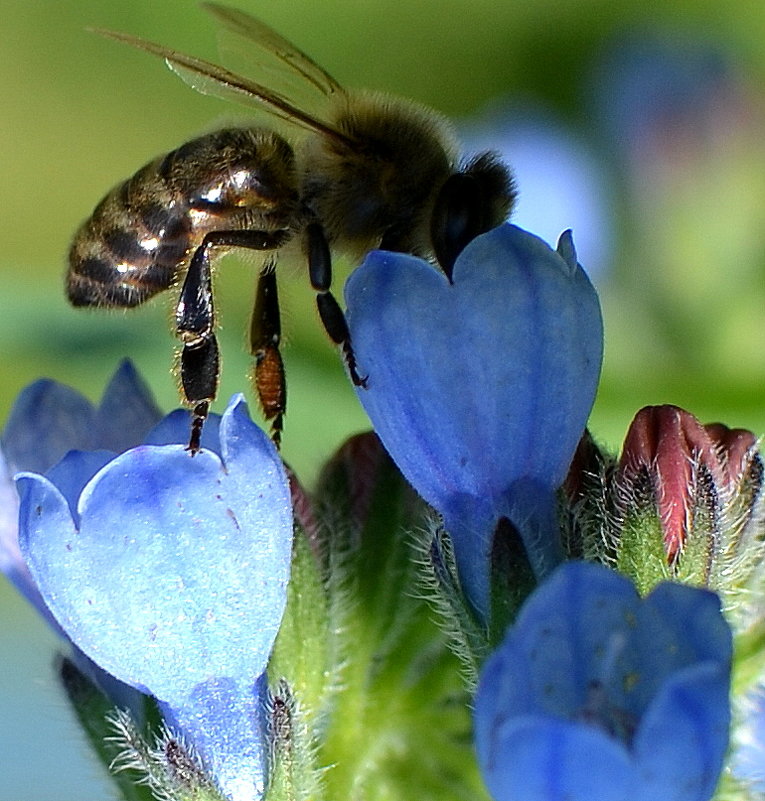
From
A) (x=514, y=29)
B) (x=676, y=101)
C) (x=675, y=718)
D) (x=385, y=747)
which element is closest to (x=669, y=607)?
(x=675, y=718)

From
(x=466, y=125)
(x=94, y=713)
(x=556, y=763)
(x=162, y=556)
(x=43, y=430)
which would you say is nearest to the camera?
(x=556, y=763)

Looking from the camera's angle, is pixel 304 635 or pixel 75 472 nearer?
pixel 75 472

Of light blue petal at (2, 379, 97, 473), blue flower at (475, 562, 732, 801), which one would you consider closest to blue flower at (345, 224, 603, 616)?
blue flower at (475, 562, 732, 801)

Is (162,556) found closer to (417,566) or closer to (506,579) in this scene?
(506,579)

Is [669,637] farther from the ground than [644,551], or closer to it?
closer to it

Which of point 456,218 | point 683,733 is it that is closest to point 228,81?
point 456,218

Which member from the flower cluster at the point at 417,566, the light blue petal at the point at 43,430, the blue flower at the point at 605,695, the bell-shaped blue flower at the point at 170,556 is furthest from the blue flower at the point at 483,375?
the light blue petal at the point at 43,430
